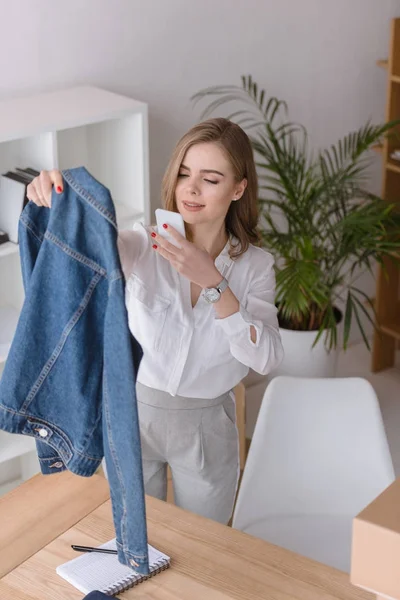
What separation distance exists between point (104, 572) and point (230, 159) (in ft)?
3.46

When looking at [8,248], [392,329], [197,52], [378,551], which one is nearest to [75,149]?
[8,248]

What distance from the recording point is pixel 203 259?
7.02 ft

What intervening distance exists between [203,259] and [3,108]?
1548 millimetres

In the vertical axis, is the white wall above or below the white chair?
above

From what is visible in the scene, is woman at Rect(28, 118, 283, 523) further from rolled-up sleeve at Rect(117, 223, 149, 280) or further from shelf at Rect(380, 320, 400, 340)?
shelf at Rect(380, 320, 400, 340)

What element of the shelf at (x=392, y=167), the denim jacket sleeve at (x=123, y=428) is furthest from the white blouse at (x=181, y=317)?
the shelf at (x=392, y=167)

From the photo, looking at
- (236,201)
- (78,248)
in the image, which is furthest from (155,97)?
(78,248)

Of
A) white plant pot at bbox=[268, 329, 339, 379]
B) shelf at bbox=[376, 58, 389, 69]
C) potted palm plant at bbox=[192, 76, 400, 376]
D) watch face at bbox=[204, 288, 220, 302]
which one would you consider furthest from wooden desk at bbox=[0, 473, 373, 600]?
shelf at bbox=[376, 58, 389, 69]

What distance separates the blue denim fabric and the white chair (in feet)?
2.96

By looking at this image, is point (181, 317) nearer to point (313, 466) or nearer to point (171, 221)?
point (171, 221)

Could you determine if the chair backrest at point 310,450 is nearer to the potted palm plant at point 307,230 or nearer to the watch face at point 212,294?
the watch face at point 212,294

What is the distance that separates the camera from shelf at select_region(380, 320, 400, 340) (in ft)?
16.3

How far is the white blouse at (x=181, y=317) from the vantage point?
96.2 inches

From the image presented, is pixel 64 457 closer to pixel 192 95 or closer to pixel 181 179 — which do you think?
pixel 181 179
